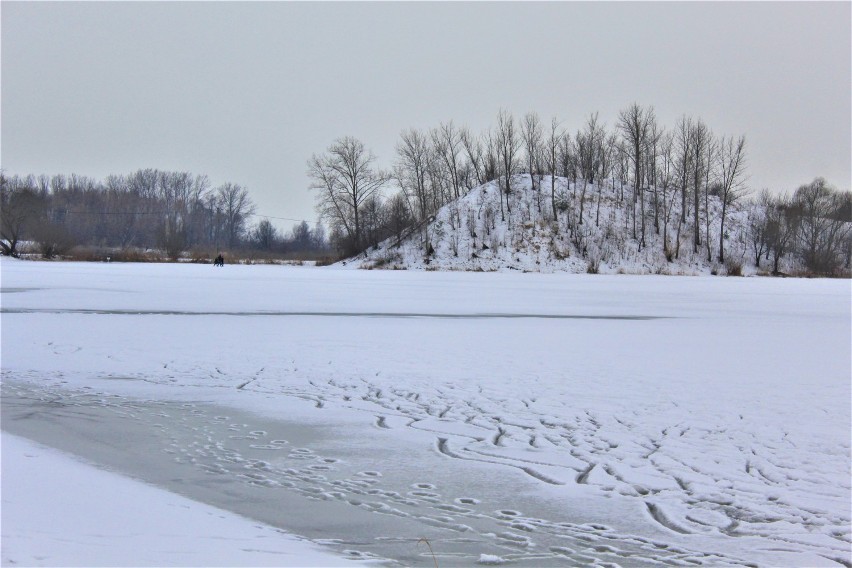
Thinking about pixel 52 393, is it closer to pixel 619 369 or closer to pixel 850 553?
pixel 619 369

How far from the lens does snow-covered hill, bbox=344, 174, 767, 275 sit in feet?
178

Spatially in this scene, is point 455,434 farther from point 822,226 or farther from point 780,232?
point 822,226

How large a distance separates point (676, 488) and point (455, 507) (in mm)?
1784

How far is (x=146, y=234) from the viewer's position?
326 feet

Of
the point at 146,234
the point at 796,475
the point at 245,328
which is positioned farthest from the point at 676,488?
the point at 146,234

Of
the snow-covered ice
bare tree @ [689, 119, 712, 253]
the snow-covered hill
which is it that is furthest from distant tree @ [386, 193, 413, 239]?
the snow-covered ice

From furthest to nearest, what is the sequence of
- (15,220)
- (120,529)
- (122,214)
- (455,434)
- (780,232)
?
(122,214) < (15,220) < (780,232) < (455,434) < (120,529)

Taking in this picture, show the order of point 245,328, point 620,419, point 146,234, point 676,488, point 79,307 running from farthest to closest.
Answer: point 146,234
point 79,307
point 245,328
point 620,419
point 676,488

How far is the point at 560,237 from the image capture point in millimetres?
58094

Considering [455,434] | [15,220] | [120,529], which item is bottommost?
[455,434]

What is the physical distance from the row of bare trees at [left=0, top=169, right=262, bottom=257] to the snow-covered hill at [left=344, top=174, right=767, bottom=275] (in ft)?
82.4

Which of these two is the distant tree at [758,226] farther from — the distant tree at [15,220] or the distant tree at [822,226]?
the distant tree at [15,220]

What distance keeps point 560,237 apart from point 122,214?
70309 mm

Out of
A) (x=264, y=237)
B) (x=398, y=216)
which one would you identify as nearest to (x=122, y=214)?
(x=264, y=237)
